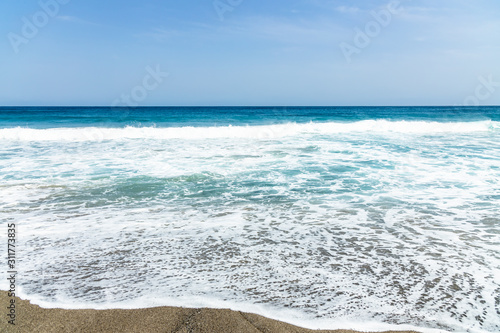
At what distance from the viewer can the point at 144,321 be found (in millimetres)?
2799

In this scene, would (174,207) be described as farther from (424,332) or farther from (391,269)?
(424,332)

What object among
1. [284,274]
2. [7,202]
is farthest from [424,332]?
[7,202]

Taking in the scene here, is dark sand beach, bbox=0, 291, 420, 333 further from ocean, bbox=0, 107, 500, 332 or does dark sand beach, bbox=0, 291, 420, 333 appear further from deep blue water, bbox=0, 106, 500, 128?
deep blue water, bbox=0, 106, 500, 128

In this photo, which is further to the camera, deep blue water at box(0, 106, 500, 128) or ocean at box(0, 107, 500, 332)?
deep blue water at box(0, 106, 500, 128)

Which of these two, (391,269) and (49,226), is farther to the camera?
(49,226)

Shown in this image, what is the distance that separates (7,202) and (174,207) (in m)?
3.38

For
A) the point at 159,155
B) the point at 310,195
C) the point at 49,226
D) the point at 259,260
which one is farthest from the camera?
the point at 159,155

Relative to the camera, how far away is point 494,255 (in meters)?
4.02

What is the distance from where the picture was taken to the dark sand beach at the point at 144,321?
107 inches

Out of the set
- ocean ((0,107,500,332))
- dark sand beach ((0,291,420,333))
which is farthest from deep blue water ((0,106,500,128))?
dark sand beach ((0,291,420,333))

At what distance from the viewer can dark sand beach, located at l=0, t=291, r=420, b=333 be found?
8.91 ft

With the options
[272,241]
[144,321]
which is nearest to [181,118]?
[272,241]

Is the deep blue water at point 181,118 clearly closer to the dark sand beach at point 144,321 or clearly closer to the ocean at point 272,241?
the ocean at point 272,241

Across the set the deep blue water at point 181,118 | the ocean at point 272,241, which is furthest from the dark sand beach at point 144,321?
the deep blue water at point 181,118
